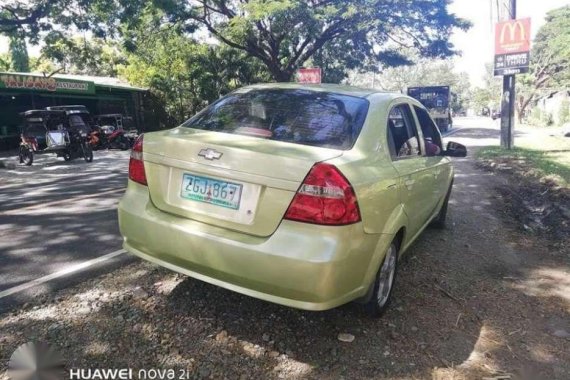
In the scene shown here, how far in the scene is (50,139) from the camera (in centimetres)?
1368

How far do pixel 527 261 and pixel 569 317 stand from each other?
4.25 feet

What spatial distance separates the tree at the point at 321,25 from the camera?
62.8 feet

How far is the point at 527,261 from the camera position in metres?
4.75

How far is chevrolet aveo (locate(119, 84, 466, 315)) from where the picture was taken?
2604 mm

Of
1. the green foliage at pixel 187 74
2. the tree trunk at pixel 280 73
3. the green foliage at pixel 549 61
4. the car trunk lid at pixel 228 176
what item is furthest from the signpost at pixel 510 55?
the green foliage at pixel 549 61

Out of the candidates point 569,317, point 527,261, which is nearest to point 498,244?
point 527,261

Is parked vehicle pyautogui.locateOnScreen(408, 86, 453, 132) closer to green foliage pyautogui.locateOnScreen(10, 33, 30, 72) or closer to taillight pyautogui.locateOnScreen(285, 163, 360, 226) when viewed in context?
taillight pyautogui.locateOnScreen(285, 163, 360, 226)

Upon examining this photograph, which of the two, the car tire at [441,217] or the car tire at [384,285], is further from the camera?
the car tire at [441,217]

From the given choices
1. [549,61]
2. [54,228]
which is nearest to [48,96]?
[54,228]

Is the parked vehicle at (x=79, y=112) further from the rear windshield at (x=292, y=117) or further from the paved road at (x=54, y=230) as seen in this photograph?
the rear windshield at (x=292, y=117)

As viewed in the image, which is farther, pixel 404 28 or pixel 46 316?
pixel 404 28

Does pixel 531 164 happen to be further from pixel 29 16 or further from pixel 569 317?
pixel 29 16

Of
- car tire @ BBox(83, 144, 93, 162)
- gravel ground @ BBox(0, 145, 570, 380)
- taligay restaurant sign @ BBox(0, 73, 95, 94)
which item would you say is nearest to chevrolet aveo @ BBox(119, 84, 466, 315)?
gravel ground @ BBox(0, 145, 570, 380)

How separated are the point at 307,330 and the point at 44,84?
63.0 ft
